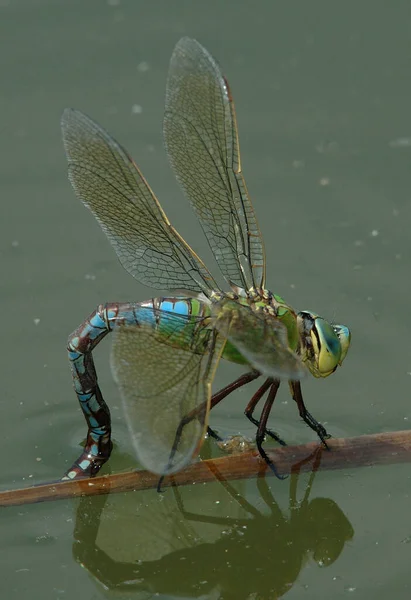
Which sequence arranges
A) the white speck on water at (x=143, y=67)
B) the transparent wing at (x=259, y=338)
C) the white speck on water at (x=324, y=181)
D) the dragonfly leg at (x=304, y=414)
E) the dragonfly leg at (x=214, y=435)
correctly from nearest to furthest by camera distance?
the transparent wing at (x=259, y=338)
the dragonfly leg at (x=304, y=414)
the dragonfly leg at (x=214, y=435)
the white speck on water at (x=324, y=181)
the white speck on water at (x=143, y=67)

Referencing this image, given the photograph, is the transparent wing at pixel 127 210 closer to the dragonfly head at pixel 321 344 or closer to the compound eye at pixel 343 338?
the dragonfly head at pixel 321 344

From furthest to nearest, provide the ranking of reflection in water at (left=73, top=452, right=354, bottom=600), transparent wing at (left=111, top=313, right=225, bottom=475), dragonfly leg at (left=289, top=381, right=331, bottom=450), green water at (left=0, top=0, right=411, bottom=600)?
1. dragonfly leg at (left=289, top=381, right=331, bottom=450)
2. green water at (left=0, top=0, right=411, bottom=600)
3. reflection in water at (left=73, top=452, right=354, bottom=600)
4. transparent wing at (left=111, top=313, right=225, bottom=475)

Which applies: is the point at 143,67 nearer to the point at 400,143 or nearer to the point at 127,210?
the point at 400,143

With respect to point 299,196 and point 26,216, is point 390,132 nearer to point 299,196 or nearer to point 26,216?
point 299,196

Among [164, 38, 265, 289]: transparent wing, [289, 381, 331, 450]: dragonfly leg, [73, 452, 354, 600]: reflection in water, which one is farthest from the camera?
[164, 38, 265, 289]: transparent wing

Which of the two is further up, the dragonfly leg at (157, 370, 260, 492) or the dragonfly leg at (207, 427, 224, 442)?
the dragonfly leg at (157, 370, 260, 492)

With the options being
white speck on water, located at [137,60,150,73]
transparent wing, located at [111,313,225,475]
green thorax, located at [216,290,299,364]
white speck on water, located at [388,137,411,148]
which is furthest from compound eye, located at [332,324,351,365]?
white speck on water, located at [137,60,150,73]

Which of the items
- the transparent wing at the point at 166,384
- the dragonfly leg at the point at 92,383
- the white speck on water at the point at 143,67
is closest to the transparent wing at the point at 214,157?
the transparent wing at the point at 166,384

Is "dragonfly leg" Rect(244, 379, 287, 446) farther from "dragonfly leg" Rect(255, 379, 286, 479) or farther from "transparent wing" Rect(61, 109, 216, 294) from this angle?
"transparent wing" Rect(61, 109, 216, 294)
